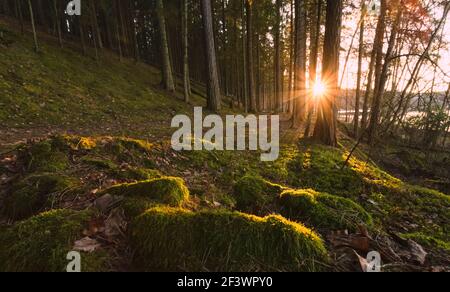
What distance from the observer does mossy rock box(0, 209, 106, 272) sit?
2.10 meters

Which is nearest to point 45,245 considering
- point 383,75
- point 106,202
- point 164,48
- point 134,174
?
point 106,202

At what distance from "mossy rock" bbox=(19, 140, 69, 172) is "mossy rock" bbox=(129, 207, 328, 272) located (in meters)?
2.22

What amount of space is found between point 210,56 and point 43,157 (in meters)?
12.3

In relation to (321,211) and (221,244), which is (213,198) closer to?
(321,211)

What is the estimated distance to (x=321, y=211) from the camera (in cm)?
329

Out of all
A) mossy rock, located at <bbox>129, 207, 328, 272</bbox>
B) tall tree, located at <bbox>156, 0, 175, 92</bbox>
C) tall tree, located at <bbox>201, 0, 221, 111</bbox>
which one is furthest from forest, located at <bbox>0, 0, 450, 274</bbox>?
tall tree, located at <bbox>156, 0, 175, 92</bbox>

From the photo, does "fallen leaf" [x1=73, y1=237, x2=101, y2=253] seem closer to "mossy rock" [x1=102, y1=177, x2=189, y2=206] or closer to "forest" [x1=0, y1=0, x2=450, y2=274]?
"forest" [x1=0, y1=0, x2=450, y2=274]

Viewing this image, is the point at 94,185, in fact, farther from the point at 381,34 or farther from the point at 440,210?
the point at 381,34

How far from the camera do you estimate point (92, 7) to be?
73.4 ft

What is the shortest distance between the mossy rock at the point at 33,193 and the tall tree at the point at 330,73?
751 centimetres

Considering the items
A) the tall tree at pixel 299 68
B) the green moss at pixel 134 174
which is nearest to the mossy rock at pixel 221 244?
the green moss at pixel 134 174

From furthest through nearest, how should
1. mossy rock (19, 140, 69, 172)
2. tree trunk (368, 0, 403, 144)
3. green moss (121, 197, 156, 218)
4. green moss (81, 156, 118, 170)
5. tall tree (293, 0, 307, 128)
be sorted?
Answer: tall tree (293, 0, 307, 128), tree trunk (368, 0, 403, 144), green moss (81, 156, 118, 170), mossy rock (19, 140, 69, 172), green moss (121, 197, 156, 218)

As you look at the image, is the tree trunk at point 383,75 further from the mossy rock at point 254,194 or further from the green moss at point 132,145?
the green moss at point 132,145

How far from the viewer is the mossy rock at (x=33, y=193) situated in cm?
315
